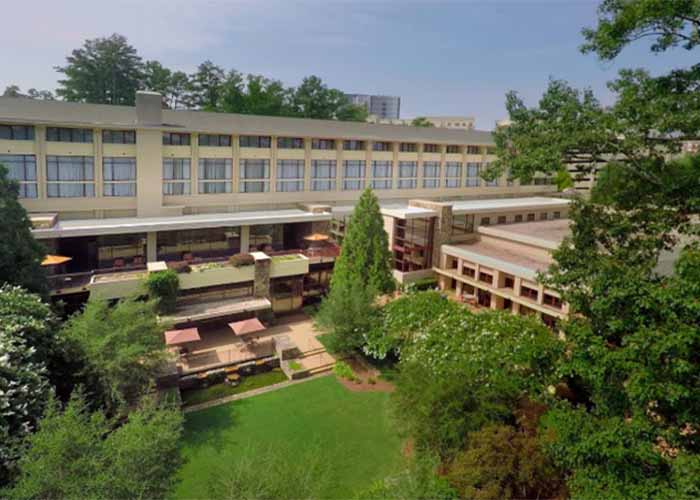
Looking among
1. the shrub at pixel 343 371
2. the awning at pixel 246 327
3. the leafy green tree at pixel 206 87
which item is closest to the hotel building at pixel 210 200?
the awning at pixel 246 327

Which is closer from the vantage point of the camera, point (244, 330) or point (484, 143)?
point (244, 330)

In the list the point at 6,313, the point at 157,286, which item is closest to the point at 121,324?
the point at 6,313

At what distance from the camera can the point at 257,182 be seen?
3344cm

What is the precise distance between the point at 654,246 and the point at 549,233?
70.4 feet

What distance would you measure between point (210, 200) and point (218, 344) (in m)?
11.2

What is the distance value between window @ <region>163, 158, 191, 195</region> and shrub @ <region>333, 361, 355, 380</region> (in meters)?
16.6

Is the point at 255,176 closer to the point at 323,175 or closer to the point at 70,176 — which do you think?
the point at 323,175

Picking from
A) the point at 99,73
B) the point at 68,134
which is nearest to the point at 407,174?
the point at 68,134

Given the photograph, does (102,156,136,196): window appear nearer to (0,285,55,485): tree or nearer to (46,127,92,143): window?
(46,127,92,143): window

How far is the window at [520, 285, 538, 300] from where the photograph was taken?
86.3 ft

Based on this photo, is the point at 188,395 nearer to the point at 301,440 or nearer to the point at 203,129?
the point at 301,440

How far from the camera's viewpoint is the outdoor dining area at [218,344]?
2309 centimetres

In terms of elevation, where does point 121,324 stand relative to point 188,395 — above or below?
above

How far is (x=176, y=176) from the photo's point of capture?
99.6 ft
